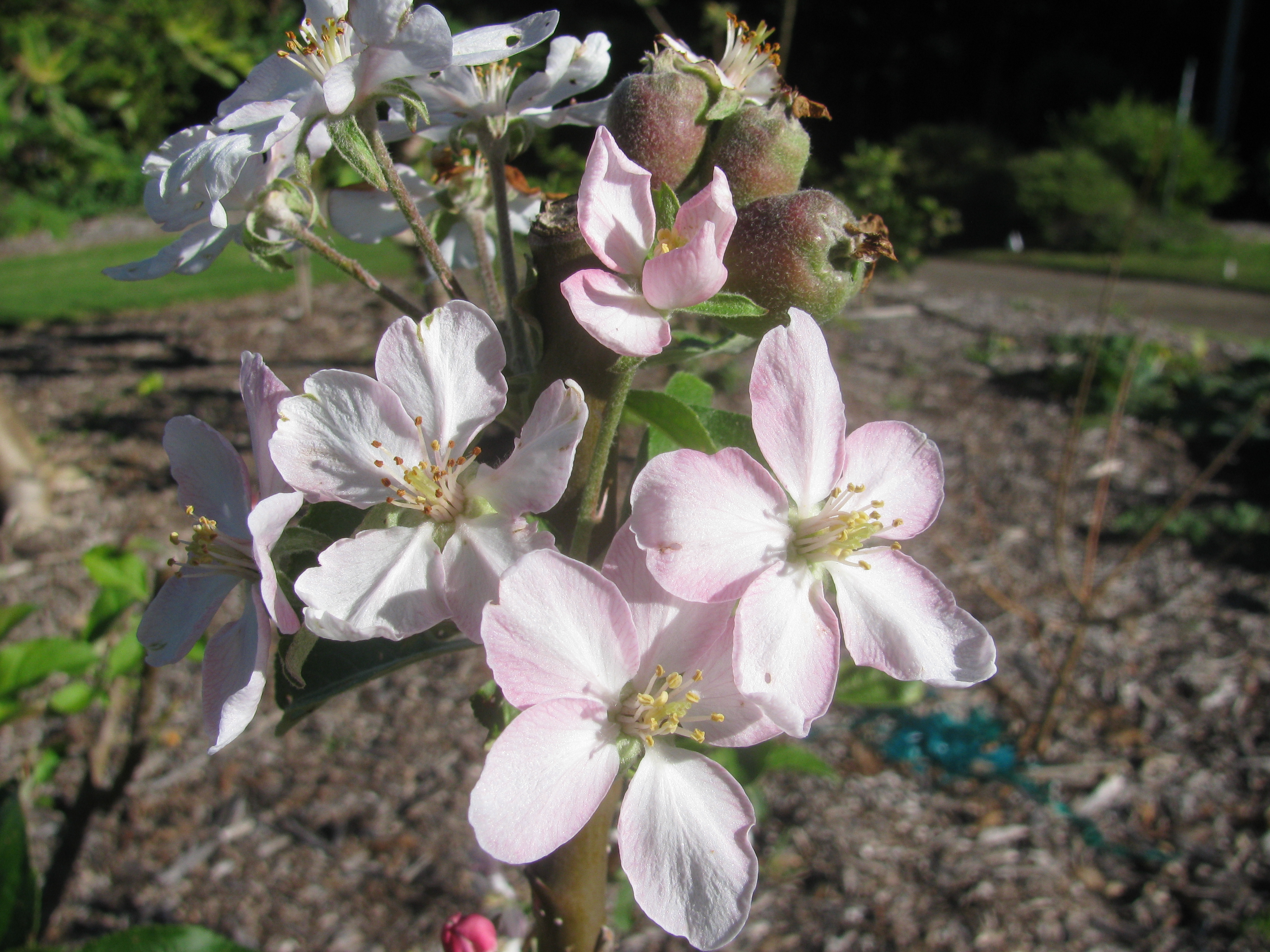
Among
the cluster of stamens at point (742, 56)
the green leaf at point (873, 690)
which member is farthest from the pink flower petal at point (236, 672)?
the green leaf at point (873, 690)

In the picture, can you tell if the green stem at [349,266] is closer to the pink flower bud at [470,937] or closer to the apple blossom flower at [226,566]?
the apple blossom flower at [226,566]

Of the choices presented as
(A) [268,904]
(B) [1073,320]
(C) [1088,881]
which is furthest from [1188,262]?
(A) [268,904]

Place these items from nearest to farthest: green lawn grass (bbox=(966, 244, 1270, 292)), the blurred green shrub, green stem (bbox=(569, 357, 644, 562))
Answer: green stem (bbox=(569, 357, 644, 562)) < the blurred green shrub < green lawn grass (bbox=(966, 244, 1270, 292))

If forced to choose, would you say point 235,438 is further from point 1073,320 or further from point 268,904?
point 1073,320

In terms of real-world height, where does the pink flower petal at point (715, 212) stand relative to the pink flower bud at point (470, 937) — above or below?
above

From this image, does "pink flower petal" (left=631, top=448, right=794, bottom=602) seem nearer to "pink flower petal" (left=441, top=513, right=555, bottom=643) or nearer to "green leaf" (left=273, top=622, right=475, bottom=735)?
"pink flower petal" (left=441, top=513, right=555, bottom=643)

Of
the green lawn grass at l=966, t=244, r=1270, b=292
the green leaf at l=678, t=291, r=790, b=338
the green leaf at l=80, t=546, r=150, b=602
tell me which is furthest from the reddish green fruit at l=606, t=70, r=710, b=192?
the green lawn grass at l=966, t=244, r=1270, b=292
